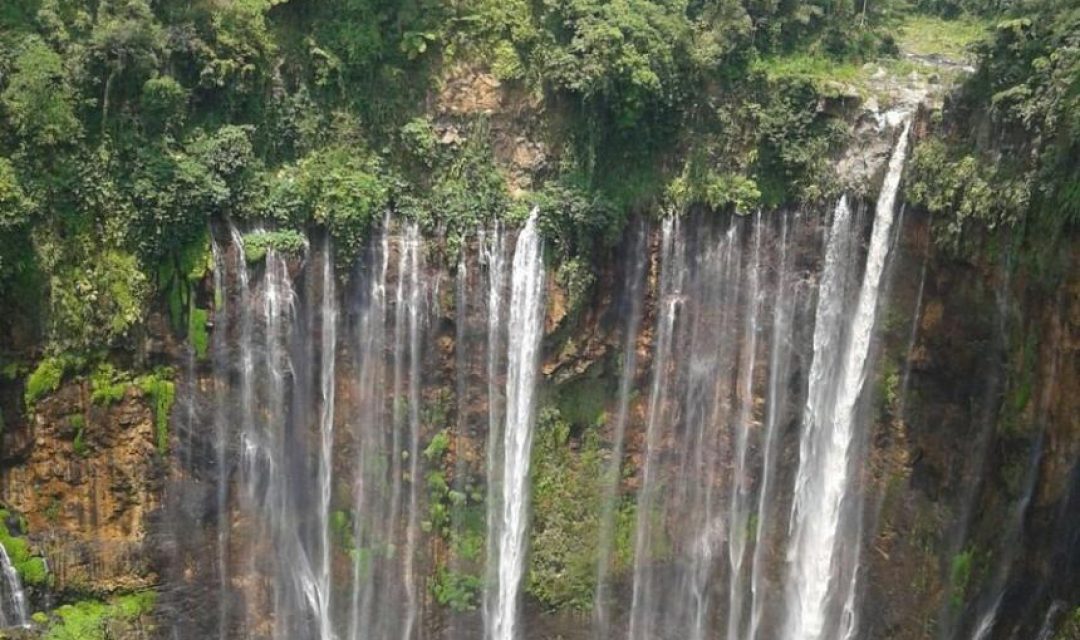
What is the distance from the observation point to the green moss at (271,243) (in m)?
18.9

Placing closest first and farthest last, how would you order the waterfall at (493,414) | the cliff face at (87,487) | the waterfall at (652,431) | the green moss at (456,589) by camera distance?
1. the cliff face at (87,487)
2. the waterfall at (493,414)
3. the waterfall at (652,431)
4. the green moss at (456,589)

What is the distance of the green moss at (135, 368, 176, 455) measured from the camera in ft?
62.5

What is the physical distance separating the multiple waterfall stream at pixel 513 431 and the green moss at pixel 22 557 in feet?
8.73

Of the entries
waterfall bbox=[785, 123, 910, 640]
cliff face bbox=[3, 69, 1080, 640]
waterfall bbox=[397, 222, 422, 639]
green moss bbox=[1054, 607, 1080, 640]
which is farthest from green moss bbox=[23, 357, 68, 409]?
green moss bbox=[1054, 607, 1080, 640]

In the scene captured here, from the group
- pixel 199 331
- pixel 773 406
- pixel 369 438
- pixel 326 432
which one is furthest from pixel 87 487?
→ pixel 773 406

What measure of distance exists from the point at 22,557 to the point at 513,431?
8758 mm

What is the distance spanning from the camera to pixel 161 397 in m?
19.1

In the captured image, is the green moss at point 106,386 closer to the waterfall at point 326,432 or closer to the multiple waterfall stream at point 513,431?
Result: the multiple waterfall stream at point 513,431

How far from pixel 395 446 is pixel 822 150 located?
9652mm

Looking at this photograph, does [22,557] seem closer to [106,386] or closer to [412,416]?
[106,386]

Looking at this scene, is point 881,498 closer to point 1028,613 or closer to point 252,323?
point 1028,613

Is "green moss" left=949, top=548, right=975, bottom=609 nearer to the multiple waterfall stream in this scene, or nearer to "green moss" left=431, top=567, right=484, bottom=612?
the multiple waterfall stream

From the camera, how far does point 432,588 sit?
21.1 metres

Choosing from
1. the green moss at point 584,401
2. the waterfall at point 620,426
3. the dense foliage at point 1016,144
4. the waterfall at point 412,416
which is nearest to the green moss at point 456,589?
the waterfall at point 412,416
